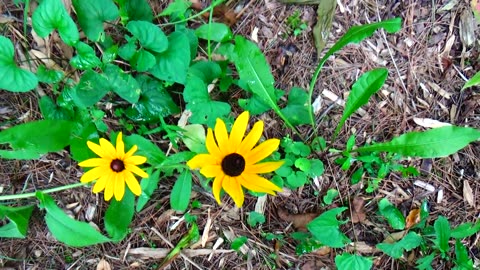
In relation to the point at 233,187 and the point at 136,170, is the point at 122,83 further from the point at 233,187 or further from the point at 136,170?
the point at 233,187

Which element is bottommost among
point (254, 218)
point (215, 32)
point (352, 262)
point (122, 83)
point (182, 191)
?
point (352, 262)

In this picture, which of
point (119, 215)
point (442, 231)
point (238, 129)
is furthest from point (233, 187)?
point (442, 231)

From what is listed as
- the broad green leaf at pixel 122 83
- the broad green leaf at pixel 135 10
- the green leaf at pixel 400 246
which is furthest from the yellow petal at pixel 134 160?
the green leaf at pixel 400 246

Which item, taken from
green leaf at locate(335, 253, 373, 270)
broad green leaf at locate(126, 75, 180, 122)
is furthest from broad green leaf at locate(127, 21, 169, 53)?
green leaf at locate(335, 253, 373, 270)

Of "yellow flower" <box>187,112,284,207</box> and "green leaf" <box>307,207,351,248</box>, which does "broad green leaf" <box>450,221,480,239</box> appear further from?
"yellow flower" <box>187,112,284,207</box>

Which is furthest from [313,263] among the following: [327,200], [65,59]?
[65,59]

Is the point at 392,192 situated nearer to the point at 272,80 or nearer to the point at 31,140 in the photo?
the point at 272,80

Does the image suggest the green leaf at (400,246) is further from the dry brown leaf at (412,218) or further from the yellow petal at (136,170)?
the yellow petal at (136,170)
